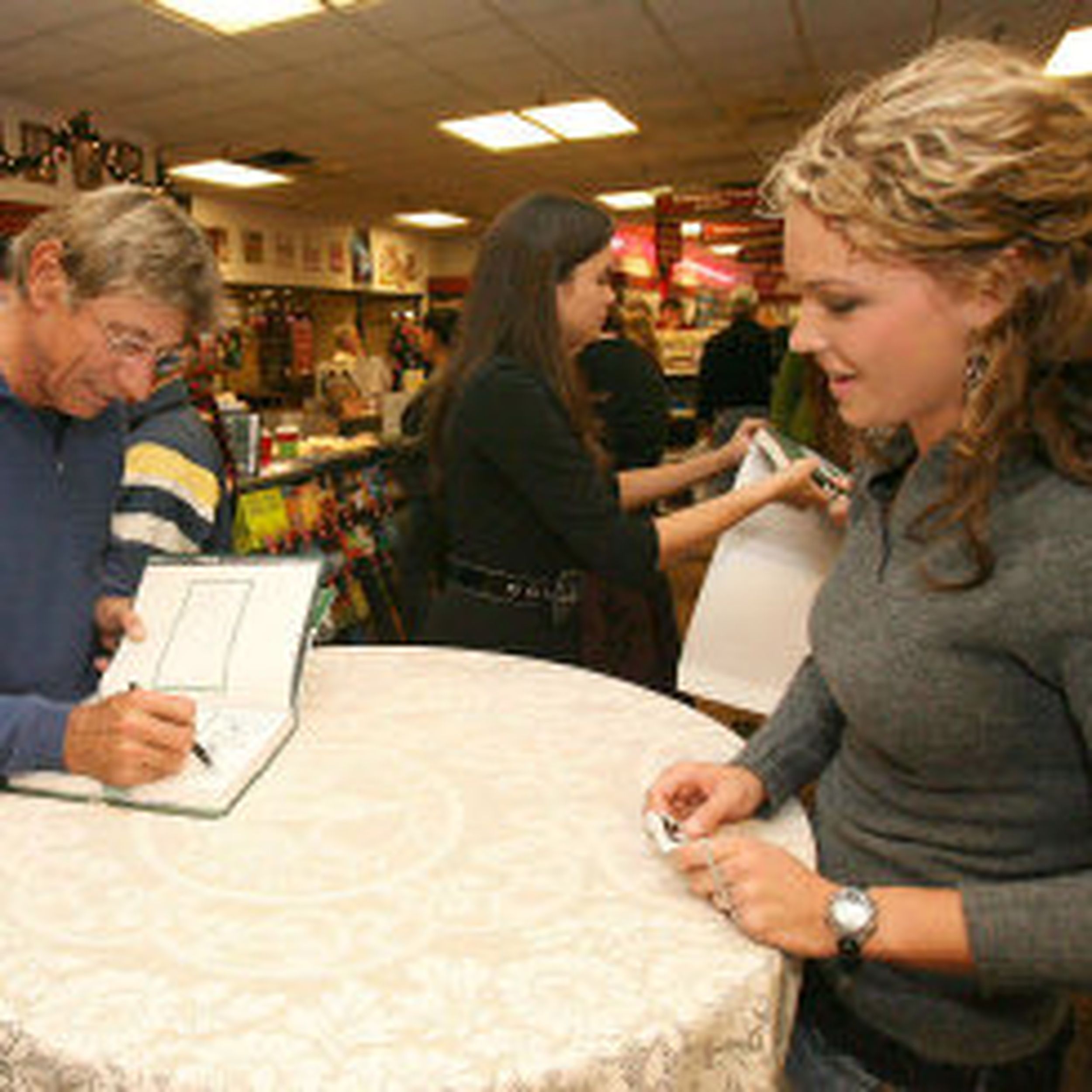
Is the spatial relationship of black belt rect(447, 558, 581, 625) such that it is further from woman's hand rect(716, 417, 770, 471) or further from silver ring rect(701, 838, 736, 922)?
silver ring rect(701, 838, 736, 922)

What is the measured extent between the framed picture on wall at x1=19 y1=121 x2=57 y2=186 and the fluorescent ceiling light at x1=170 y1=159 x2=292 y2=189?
1797 millimetres

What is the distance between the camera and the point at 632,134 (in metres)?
7.59

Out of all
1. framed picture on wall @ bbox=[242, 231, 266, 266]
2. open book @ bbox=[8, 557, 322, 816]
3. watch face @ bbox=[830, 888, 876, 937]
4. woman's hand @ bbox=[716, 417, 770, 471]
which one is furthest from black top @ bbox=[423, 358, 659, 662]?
framed picture on wall @ bbox=[242, 231, 266, 266]

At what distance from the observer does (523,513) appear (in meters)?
1.70

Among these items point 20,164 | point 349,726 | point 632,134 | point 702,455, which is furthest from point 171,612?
point 632,134

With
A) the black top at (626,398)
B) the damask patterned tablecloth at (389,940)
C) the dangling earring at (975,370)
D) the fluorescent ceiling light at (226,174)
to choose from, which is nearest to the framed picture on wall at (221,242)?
the fluorescent ceiling light at (226,174)

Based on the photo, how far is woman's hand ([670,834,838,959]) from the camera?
2.49 feet

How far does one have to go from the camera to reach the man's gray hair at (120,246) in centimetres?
124

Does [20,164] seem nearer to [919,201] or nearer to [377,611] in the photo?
[377,611]

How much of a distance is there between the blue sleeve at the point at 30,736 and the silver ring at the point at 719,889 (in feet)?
2.53

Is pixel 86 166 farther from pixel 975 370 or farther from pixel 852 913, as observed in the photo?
pixel 852 913

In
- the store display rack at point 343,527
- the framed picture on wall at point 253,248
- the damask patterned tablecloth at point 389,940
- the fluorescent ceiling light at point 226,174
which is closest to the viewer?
the damask patterned tablecloth at point 389,940

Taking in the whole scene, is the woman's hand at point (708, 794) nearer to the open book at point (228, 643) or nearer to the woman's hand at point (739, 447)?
the open book at point (228, 643)

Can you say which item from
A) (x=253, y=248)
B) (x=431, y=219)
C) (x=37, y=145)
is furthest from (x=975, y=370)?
(x=431, y=219)
